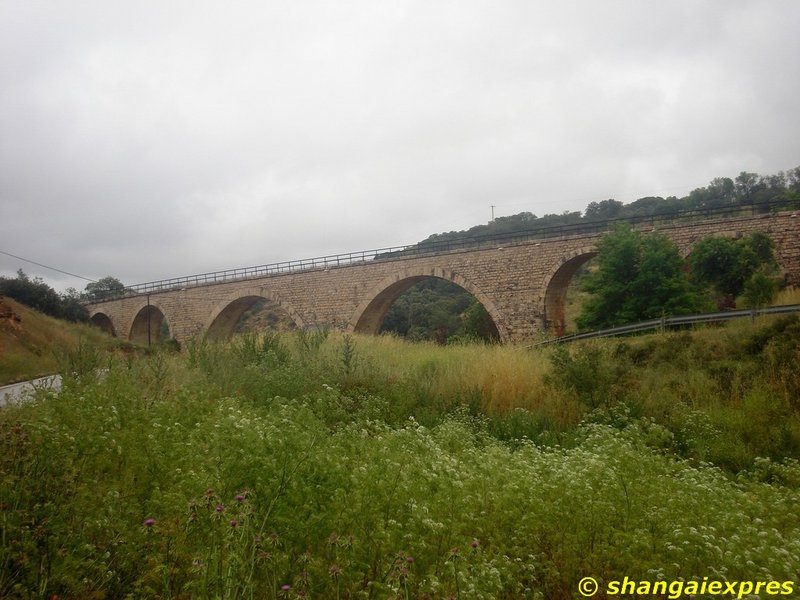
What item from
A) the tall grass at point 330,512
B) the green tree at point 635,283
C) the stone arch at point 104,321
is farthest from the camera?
the stone arch at point 104,321

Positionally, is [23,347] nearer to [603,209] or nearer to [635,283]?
[635,283]

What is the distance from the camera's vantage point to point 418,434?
4.11 meters

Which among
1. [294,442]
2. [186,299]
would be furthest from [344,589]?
[186,299]

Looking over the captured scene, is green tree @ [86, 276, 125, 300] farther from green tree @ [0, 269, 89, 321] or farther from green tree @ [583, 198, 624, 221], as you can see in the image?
green tree @ [583, 198, 624, 221]

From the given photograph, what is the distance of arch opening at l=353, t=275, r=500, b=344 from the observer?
77.7 ft

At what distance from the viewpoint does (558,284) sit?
764 inches

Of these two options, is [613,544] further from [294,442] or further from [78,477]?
[78,477]

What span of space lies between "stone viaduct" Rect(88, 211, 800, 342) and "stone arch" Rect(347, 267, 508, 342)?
0.04m

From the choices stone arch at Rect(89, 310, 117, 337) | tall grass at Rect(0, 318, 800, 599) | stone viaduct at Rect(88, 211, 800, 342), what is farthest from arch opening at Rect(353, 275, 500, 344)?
stone arch at Rect(89, 310, 117, 337)

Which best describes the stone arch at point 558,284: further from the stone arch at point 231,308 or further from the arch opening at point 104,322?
the arch opening at point 104,322

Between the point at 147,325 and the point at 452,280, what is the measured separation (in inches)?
1042

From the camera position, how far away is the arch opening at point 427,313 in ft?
77.7

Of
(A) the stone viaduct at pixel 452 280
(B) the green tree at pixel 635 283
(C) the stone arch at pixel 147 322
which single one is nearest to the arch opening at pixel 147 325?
(C) the stone arch at pixel 147 322

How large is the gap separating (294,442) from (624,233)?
15689 millimetres
